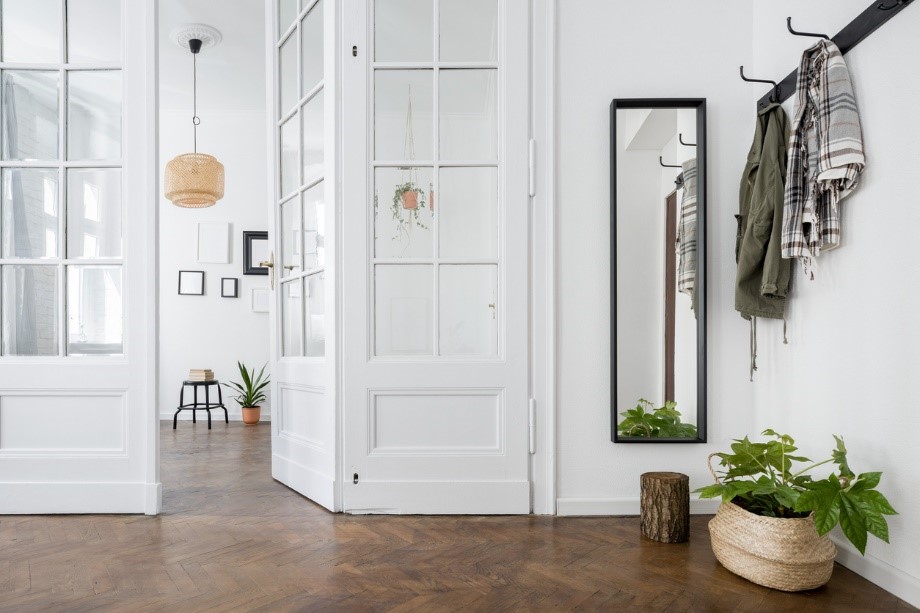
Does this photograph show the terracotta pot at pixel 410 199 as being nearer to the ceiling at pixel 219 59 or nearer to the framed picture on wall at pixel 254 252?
the ceiling at pixel 219 59

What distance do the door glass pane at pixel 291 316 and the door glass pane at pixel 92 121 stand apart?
0.99 metres

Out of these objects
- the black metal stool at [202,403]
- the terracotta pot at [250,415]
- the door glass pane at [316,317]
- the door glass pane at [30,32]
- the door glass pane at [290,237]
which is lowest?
the terracotta pot at [250,415]

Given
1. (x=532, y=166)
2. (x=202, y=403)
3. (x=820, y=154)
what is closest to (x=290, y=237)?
(x=532, y=166)

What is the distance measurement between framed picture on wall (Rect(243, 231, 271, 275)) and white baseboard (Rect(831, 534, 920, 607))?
5.19m

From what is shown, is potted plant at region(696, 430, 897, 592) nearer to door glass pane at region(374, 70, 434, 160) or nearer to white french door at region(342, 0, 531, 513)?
white french door at region(342, 0, 531, 513)

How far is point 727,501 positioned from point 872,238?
0.94m

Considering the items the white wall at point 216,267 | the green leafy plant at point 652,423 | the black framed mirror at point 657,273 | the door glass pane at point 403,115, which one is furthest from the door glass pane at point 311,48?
the white wall at point 216,267

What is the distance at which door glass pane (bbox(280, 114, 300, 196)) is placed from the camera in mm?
3270

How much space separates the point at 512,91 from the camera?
108 inches

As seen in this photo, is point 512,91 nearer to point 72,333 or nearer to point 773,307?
point 773,307

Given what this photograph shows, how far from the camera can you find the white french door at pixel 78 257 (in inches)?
106

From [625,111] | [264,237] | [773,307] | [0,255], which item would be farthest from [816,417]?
[264,237]

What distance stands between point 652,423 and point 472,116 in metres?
1.55

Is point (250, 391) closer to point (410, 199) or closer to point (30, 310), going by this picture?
point (30, 310)
